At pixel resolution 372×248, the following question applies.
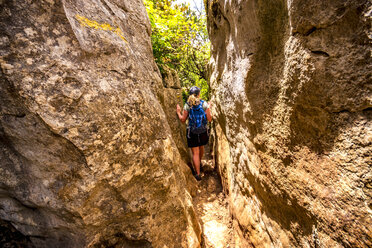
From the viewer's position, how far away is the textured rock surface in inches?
43.5

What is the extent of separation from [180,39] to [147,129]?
465cm

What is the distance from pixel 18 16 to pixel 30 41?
7.2 inches

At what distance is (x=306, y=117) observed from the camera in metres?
1.13

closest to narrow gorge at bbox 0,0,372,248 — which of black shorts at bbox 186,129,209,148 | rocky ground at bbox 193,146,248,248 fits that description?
rocky ground at bbox 193,146,248,248

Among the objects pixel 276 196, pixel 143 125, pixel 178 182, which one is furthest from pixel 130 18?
pixel 276 196

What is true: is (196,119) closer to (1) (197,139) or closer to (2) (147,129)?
(1) (197,139)

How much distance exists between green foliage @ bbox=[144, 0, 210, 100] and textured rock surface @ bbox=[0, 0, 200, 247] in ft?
7.23

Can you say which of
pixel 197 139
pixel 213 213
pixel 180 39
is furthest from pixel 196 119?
pixel 180 39

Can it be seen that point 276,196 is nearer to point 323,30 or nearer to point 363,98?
point 363,98

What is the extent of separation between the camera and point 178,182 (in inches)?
76.3

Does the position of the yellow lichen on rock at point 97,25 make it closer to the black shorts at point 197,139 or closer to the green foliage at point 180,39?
the green foliage at point 180,39

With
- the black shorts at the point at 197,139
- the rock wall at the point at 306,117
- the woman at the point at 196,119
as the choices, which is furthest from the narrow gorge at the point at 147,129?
the black shorts at the point at 197,139

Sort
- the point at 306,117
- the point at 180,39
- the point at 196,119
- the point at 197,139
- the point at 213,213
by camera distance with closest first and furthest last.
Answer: the point at 306,117 → the point at 213,213 → the point at 196,119 → the point at 197,139 → the point at 180,39

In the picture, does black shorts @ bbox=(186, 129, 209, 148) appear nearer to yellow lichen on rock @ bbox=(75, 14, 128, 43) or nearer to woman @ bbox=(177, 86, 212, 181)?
woman @ bbox=(177, 86, 212, 181)
